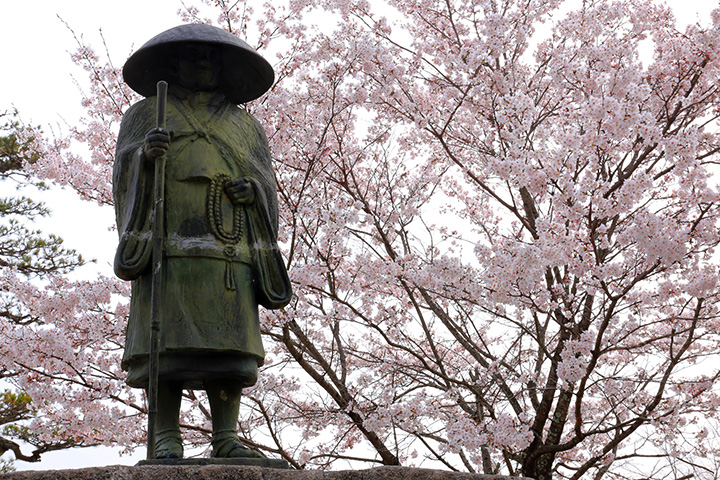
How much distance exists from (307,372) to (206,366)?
3.50 meters

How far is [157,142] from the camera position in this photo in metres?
3.33

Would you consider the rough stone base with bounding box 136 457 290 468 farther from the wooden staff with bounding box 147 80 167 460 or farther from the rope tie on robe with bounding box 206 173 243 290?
the rope tie on robe with bounding box 206 173 243 290

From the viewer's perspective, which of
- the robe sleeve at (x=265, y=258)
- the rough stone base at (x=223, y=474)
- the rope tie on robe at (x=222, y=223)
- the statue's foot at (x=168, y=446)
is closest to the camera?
the rough stone base at (x=223, y=474)

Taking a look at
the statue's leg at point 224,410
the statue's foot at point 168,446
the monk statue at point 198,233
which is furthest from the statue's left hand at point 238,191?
the statue's foot at point 168,446

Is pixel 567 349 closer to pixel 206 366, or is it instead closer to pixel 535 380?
pixel 535 380

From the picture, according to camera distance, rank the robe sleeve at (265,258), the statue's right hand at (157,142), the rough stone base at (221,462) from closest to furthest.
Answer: the rough stone base at (221,462)
the statue's right hand at (157,142)
the robe sleeve at (265,258)

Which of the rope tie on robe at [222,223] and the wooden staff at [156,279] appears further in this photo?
the rope tie on robe at [222,223]

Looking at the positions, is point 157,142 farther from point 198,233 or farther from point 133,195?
point 198,233

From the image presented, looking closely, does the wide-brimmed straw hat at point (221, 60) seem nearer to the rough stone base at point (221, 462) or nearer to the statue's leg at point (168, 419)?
the statue's leg at point (168, 419)

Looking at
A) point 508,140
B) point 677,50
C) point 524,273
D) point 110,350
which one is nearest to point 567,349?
point 524,273

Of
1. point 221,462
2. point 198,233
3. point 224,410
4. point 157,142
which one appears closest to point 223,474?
point 221,462

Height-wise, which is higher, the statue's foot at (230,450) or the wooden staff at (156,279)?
the wooden staff at (156,279)

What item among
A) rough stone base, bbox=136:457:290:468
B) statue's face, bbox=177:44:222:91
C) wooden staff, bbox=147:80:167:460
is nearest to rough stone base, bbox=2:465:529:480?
rough stone base, bbox=136:457:290:468

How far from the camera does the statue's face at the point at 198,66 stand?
3.71 m
